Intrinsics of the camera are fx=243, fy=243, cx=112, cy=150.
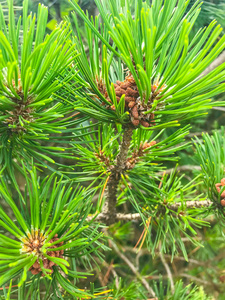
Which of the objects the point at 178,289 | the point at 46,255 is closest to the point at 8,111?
the point at 46,255

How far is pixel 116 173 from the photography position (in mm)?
327

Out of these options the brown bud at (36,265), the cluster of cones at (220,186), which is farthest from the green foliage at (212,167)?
the brown bud at (36,265)

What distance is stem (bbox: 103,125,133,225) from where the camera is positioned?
270mm

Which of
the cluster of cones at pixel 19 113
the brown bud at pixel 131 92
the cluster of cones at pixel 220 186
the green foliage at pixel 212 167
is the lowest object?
the cluster of cones at pixel 220 186

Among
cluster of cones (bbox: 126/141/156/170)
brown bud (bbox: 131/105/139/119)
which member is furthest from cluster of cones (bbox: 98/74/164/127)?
cluster of cones (bbox: 126/141/156/170)

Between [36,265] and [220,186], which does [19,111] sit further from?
[220,186]

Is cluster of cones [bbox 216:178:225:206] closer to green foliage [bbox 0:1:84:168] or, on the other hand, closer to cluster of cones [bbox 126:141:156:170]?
cluster of cones [bbox 126:141:156:170]

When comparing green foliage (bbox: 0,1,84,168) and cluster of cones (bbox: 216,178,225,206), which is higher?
green foliage (bbox: 0,1,84,168)

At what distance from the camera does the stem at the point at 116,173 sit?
0.88 feet

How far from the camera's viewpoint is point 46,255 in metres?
0.21

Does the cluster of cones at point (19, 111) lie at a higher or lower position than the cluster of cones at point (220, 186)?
higher

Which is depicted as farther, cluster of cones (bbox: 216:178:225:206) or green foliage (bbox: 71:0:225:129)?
cluster of cones (bbox: 216:178:225:206)

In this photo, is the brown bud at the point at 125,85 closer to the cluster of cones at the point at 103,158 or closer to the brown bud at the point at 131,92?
the brown bud at the point at 131,92

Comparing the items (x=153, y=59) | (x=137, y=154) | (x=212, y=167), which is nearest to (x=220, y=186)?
(x=212, y=167)
